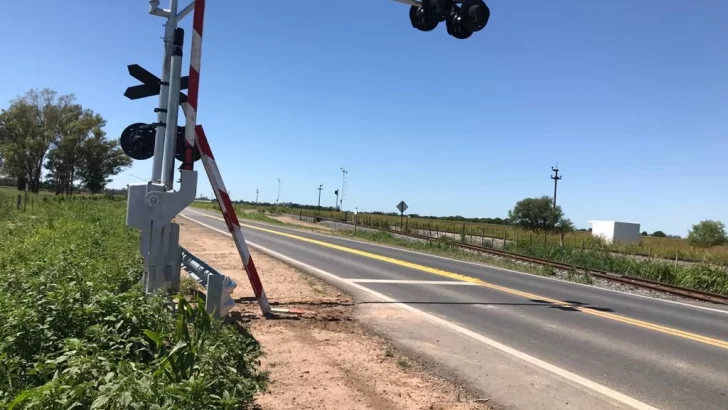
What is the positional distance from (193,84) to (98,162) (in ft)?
300

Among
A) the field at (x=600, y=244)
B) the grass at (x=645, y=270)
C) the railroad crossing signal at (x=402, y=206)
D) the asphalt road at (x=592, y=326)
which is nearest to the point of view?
the asphalt road at (x=592, y=326)

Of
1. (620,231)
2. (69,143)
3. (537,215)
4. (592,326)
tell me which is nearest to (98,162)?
(69,143)

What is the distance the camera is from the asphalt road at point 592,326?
5750mm

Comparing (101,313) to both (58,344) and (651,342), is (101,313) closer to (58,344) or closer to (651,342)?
(58,344)

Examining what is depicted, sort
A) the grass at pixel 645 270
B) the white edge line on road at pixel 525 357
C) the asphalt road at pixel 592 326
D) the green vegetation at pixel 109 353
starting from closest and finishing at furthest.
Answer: the green vegetation at pixel 109 353 → the white edge line on road at pixel 525 357 → the asphalt road at pixel 592 326 → the grass at pixel 645 270

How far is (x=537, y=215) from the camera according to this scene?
81.1 metres

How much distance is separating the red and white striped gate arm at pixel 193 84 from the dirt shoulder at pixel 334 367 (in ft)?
8.44

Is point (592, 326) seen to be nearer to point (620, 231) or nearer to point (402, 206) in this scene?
point (402, 206)

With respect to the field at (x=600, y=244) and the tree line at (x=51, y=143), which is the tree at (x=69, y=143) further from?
the field at (x=600, y=244)

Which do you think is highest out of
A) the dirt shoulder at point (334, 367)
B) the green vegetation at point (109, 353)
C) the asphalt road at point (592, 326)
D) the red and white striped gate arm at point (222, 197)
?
the red and white striped gate arm at point (222, 197)

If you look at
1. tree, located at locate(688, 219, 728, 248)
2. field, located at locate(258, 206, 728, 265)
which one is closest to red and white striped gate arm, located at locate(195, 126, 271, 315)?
field, located at locate(258, 206, 728, 265)

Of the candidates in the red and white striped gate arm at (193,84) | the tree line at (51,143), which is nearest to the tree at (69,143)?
the tree line at (51,143)

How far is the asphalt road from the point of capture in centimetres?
575

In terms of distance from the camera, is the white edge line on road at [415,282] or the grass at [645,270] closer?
the white edge line on road at [415,282]
